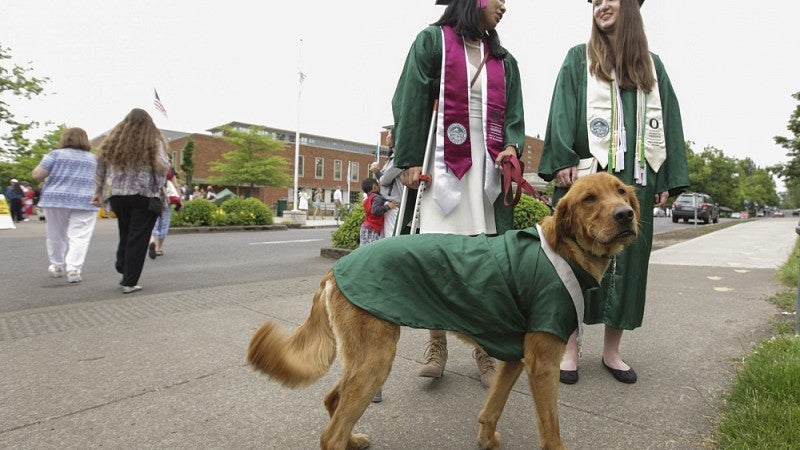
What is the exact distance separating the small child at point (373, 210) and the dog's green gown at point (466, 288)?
4.51 metres

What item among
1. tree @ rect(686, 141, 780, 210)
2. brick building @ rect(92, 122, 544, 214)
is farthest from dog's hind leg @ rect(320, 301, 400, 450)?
tree @ rect(686, 141, 780, 210)

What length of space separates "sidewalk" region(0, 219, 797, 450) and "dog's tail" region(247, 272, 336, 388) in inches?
17.7

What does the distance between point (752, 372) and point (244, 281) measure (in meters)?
5.82

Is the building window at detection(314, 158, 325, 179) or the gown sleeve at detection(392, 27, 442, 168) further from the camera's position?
the building window at detection(314, 158, 325, 179)

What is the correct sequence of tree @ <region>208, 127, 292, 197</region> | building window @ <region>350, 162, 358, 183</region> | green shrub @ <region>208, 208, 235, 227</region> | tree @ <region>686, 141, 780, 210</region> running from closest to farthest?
green shrub @ <region>208, 208, 235, 227</region>
tree @ <region>208, 127, 292, 197</region>
tree @ <region>686, 141, 780, 210</region>
building window @ <region>350, 162, 358, 183</region>

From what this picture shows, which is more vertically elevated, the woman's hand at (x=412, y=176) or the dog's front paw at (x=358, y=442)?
the woman's hand at (x=412, y=176)

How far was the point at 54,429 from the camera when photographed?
7.07 feet

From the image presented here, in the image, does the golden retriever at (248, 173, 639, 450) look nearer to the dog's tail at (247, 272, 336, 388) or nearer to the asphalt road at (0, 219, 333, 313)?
the dog's tail at (247, 272, 336, 388)

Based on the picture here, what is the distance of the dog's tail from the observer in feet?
6.17

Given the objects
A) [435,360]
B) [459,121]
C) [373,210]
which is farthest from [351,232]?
[459,121]

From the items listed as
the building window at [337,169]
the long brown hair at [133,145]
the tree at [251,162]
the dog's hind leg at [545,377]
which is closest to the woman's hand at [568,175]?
the dog's hind leg at [545,377]

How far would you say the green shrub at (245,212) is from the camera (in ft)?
57.5

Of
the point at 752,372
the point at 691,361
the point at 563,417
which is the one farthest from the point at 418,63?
the point at 691,361

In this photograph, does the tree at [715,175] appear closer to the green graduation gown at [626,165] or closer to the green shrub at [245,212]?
the green shrub at [245,212]
